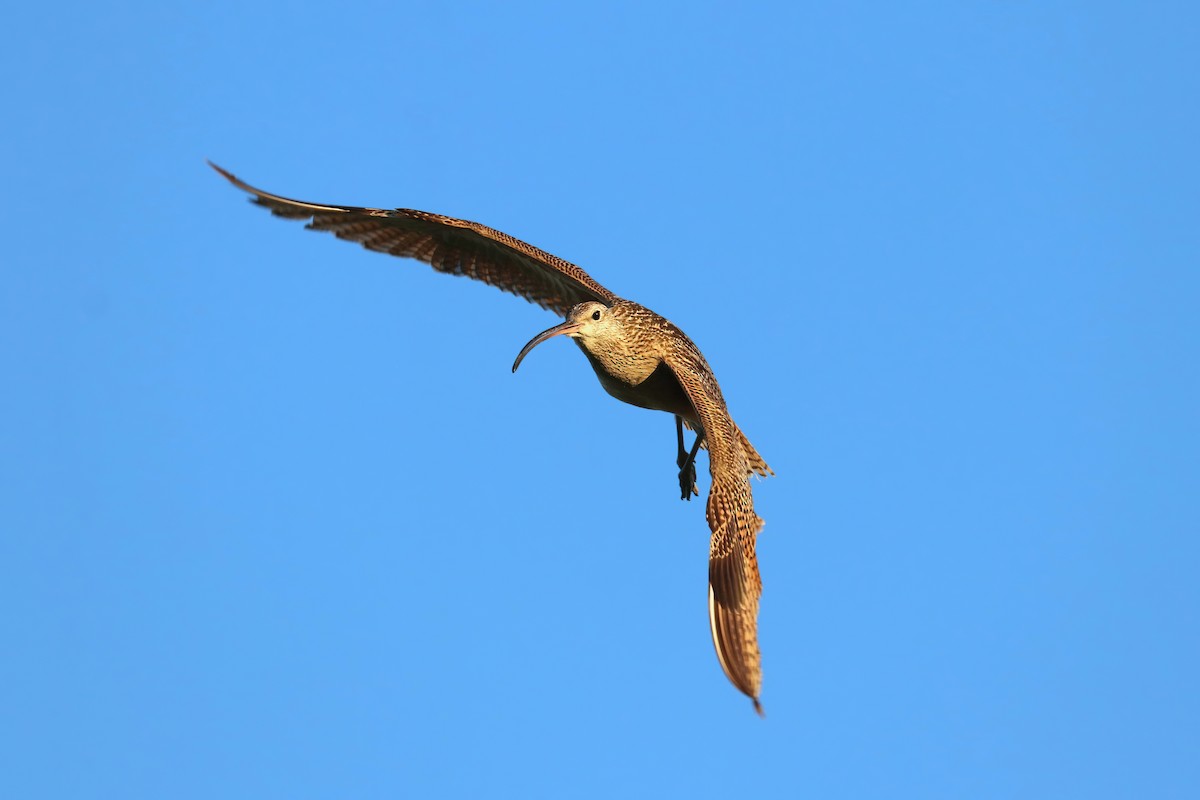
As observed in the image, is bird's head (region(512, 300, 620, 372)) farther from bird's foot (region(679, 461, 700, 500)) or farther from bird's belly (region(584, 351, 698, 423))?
bird's foot (region(679, 461, 700, 500))

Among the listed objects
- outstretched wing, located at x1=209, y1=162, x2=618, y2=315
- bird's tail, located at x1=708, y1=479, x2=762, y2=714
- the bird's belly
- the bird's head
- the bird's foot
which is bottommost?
bird's tail, located at x1=708, y1=479, x2=762, y2=714

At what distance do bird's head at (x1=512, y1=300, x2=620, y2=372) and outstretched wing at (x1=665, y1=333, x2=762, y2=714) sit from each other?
1668 millimetres

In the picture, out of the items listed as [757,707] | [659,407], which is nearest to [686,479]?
[659,407]

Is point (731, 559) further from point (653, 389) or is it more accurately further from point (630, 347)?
point (653, 389)

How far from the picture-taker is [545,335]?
1791 centimetres

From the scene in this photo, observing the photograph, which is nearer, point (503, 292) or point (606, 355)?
point (606, 355)

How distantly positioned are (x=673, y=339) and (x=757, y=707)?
7396 millimetres

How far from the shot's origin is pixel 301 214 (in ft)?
61.3

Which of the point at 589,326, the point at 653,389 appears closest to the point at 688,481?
the point at 653,389

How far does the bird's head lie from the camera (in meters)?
17.9

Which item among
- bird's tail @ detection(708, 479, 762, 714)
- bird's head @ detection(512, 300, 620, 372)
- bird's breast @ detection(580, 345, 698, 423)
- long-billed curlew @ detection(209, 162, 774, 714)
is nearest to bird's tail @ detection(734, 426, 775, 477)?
long-billed curlew @ detection(209, 162, 774, 714)

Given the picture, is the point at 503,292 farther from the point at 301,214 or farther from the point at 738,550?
the point at 738,550

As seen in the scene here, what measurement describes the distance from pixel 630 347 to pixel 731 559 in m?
4.77

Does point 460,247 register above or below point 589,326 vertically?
above
